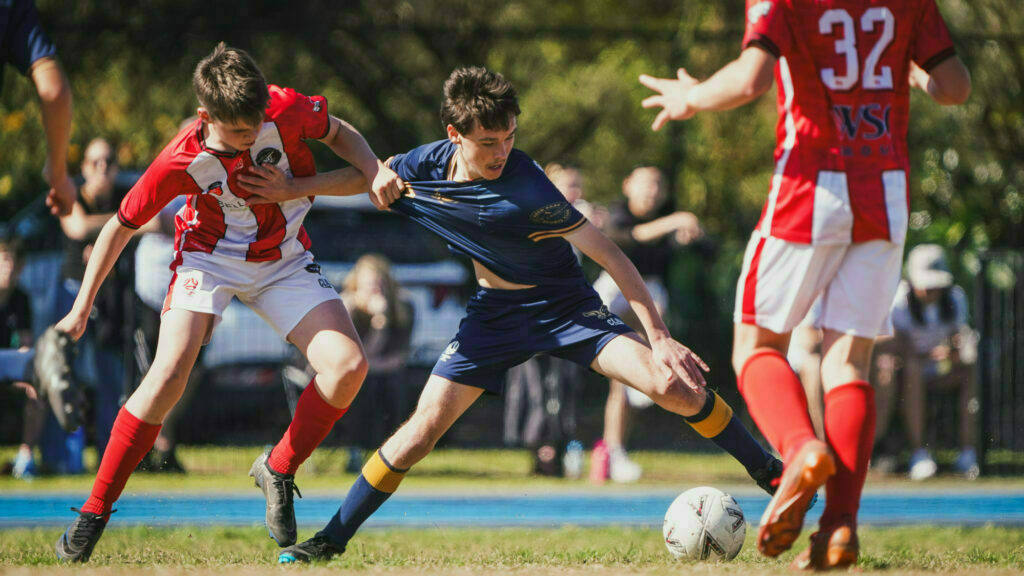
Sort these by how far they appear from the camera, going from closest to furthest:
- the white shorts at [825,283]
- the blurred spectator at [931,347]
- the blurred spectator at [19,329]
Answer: the white shorts at [825,283] < the blurred spectator at [19,329] < the blurred spectator at [931,347]

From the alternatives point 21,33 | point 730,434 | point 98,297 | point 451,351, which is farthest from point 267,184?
point 98,297

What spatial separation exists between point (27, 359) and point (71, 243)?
2.98 feet

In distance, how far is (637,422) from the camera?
31.3 ft

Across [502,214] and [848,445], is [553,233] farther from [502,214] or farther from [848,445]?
[848,445]

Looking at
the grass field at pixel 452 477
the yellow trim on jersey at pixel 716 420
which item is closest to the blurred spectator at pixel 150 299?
the grass field at pixel 452 477

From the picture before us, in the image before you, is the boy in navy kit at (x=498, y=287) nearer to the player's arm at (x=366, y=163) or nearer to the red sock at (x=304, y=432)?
the player's arm at (x=366, y=163)

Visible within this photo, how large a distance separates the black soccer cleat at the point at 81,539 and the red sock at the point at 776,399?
2.60 m

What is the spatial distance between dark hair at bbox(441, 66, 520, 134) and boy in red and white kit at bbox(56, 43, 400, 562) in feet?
1.34

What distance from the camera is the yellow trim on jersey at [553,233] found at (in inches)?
171

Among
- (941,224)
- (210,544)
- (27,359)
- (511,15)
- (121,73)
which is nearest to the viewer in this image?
(210,544)

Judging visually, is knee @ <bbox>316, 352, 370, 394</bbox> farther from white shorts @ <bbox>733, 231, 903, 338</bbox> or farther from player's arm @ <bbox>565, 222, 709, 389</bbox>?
white shorts @ <bbox>733, 231, 903, 338</bbox>

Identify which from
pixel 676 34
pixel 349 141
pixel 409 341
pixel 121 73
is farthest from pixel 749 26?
pixel 121 73

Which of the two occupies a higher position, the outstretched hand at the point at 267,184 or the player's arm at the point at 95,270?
the outstretched hand at the point at 267,184

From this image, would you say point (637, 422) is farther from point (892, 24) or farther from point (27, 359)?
point (892, 24)
